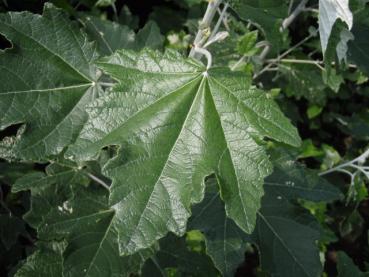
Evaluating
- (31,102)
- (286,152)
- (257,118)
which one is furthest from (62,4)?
(257,118)

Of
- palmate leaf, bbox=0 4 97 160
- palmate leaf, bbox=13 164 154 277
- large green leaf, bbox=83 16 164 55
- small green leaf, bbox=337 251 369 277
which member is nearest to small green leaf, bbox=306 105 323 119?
small green leaf, bbox=337 251 369 277

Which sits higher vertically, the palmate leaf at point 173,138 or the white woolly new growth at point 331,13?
the white woolly new growth at point 331,13

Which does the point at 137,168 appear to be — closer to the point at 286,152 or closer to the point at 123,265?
the point at 123,265

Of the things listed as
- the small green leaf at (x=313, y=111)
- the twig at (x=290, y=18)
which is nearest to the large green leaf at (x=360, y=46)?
the twig at (x=290, y=18)

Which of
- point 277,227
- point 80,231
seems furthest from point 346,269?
point 80,231

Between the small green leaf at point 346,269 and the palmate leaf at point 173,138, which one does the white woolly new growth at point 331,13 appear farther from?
the small green leaf at point 346,269

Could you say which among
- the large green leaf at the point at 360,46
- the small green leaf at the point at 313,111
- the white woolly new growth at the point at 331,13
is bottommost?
the small green leaf at the point at 313,111
